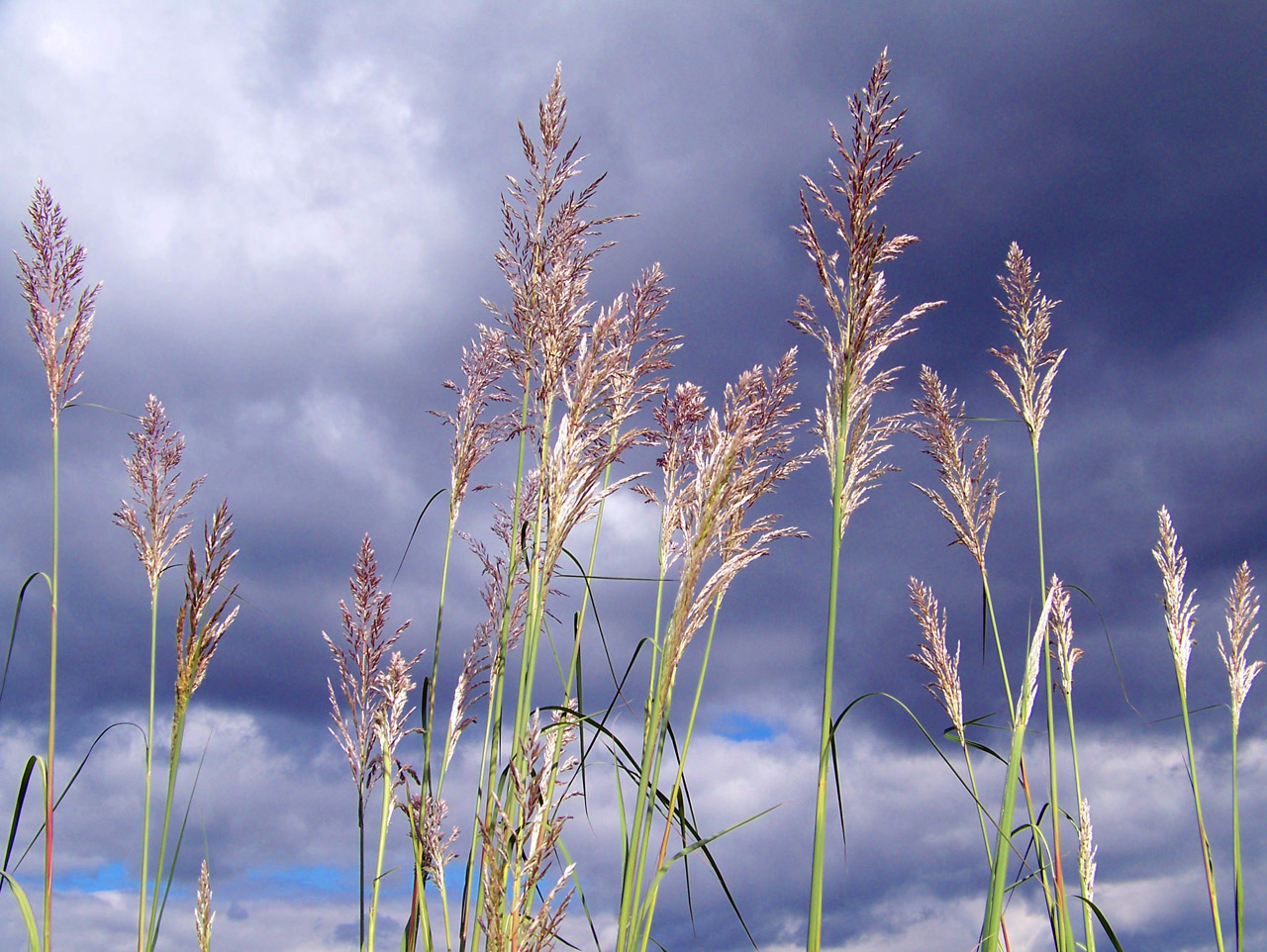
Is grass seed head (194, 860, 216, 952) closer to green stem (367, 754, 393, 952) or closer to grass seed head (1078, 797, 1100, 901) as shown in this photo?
green stem (367, 754, 393, 952)

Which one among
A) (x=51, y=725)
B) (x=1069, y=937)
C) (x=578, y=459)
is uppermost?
(x=578, y=459)

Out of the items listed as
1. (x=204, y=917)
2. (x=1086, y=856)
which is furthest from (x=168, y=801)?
(x=1086, y=856)

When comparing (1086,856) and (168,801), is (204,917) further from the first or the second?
(1086,856)

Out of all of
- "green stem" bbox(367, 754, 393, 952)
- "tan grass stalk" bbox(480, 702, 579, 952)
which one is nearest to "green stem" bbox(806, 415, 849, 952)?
"tan grass stalk" bbox(480, 702, 579, 952)

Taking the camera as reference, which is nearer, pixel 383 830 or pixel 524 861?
pixel 524 861

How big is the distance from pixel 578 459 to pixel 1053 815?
184 cm

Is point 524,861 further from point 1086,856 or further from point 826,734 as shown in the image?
point 1086,856

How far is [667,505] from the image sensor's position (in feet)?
7.14

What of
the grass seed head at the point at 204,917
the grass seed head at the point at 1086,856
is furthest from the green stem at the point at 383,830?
the grass seed head at the point at 1086,856

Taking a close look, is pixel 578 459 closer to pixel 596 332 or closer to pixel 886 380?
pixel 596 332

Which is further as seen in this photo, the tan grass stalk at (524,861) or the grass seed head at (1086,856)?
the grass seed head at (1086,856)

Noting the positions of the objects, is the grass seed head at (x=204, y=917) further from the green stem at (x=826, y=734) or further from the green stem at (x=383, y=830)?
the green stem at (x=826, y=734)

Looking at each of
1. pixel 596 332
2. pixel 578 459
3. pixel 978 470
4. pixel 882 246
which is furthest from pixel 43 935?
pixel 978 470

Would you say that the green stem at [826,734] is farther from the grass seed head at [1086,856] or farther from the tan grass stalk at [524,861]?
the grass seed head at [1086,856]
